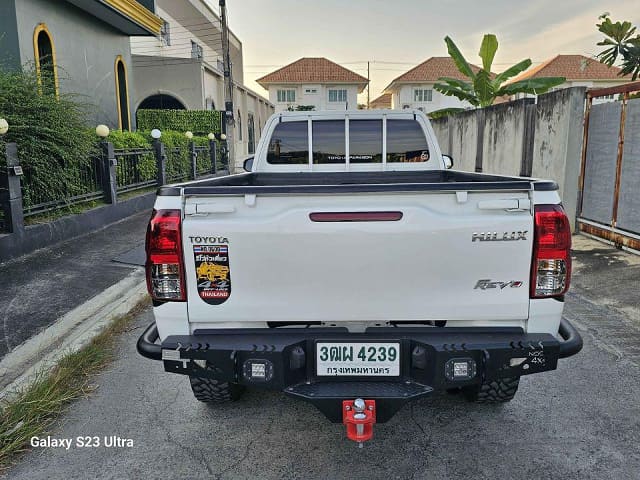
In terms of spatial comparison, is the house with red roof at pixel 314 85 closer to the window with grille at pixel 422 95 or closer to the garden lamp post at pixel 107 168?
the window with grille at pixel 422 95

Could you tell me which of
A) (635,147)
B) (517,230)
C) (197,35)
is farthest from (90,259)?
(197,35)

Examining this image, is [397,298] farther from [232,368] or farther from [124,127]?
[124,127]

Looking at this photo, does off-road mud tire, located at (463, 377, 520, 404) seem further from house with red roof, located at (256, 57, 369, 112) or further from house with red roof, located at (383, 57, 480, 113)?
house with red roof, located at (256, 57, 369, 112)

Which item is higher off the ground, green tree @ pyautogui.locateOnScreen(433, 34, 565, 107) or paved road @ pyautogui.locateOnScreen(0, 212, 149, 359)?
green tree @ pyautogui.locateOnScreen(433, 34, 565, 107)

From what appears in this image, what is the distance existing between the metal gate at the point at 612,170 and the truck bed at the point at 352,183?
13.7ft

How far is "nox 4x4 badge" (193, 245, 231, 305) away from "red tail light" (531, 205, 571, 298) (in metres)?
1.47

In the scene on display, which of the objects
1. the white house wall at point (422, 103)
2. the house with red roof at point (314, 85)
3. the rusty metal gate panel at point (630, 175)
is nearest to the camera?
the rusty metal gate panel at point (630, 175)

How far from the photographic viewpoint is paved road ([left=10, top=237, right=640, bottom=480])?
8.80 feet

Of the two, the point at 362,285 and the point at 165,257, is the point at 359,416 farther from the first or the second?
the point at 165,257

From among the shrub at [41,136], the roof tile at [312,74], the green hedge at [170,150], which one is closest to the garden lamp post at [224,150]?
the green hedge at [170,150]

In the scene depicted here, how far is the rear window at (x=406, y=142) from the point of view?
4938 millimetres

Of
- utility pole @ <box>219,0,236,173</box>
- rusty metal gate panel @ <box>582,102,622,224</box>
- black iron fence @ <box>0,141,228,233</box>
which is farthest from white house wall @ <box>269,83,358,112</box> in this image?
rusty metal gate panel @ <box>582,102,622,224</box>

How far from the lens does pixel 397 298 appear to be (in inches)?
98.3

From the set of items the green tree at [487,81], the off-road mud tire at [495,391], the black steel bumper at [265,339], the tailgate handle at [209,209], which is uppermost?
the green tree at [487,81]
